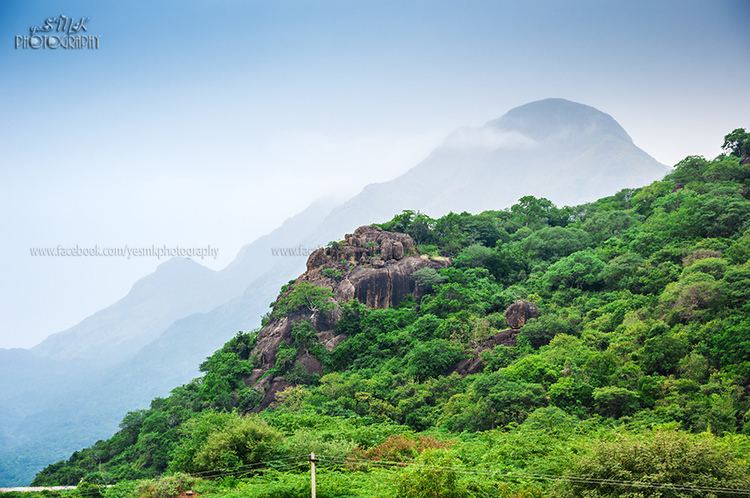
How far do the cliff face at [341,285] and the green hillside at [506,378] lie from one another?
0.90 ft

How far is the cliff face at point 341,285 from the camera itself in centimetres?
A: 4331

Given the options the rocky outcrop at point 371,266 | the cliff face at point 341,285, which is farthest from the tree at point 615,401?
the rocky outcrop at point 371,266

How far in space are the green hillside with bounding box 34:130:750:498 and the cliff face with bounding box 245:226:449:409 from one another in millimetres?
275

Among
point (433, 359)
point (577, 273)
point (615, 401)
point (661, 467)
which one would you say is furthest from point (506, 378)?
point (661, 467)

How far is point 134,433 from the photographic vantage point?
45562 mm

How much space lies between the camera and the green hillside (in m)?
19.3

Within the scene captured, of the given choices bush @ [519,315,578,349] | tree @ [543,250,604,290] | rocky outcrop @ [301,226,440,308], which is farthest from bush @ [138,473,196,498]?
tree @ [543,250,604,290]

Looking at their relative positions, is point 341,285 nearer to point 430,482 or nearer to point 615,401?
point 615,401

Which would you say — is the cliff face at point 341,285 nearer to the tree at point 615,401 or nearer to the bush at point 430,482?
the tree at point 615,401

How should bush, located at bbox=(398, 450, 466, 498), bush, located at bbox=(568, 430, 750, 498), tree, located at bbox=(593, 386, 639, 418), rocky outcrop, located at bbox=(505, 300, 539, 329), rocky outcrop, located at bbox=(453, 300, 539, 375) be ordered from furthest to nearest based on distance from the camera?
rocky outcrop, located at bbox=(505, 300, 539, 329) → rocky outcrop, located at bbox=(453, 300, 539, 375) → tree, located at bbox=(593, 386, 639, 418) → bush, located at bbox=(398, 450, 466, 498) → bush, located at bbox=(568, 430, 750, 498)

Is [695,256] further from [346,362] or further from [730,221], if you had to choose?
[346,362]

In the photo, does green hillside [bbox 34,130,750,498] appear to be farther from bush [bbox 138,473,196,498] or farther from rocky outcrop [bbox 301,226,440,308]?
rocky outcrop [bbox 301,226,440,308]

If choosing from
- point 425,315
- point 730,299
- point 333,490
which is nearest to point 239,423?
point 333,490

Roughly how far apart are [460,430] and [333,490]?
11.1 m
